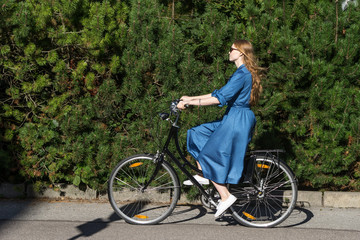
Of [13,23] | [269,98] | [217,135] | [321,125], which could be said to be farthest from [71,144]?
[321,125]

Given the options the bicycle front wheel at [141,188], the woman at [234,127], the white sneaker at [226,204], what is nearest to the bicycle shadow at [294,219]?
the white sneaker at [226,204]

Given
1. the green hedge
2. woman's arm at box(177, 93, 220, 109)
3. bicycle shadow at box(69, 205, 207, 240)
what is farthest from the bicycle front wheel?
woman's arm at box(177, 93, 220, 109)

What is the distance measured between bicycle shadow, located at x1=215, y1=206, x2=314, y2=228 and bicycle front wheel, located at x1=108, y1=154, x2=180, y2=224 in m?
0.65

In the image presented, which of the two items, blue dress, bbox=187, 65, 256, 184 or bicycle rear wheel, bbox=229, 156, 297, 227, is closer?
blue dress, bbox=187, 65, 256, 184

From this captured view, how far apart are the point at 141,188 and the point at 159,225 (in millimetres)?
431

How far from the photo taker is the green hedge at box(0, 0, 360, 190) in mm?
5309

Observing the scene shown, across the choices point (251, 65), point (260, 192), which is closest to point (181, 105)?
point (251, 65)

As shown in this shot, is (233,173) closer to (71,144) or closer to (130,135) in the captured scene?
(130,135)

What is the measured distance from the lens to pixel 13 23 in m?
5.13

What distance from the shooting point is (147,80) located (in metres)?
5.61

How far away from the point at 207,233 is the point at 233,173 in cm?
66

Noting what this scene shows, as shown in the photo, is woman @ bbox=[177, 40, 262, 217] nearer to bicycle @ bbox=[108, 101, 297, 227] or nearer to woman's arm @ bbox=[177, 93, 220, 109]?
woman's arm @ bbox=[177, 93, 220, 109]

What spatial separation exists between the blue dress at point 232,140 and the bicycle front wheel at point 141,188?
487 mm

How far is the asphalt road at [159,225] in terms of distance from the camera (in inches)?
173
